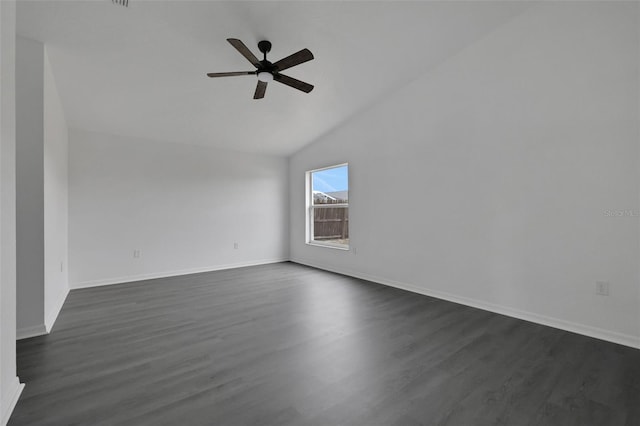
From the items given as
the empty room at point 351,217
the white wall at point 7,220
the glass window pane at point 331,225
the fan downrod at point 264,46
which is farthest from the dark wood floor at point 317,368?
the fan downrod at point 264,46

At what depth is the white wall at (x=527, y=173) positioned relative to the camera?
2.49 metres

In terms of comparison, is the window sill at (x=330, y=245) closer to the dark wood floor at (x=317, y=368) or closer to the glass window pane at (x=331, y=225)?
the glass window pane at (x=331, y=225)

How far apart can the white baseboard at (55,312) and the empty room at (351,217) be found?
45 mm

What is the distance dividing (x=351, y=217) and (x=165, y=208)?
10.3ft

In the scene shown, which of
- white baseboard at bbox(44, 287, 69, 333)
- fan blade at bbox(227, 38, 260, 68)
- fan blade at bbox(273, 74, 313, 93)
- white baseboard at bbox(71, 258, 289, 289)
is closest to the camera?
fan blade at bbox(227, 38, 260, 68)

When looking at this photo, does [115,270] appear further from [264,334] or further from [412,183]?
[412,183]

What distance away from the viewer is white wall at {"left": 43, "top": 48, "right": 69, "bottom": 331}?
2705mm

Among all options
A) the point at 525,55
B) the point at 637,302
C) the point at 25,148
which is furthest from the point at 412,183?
the point at 25,148

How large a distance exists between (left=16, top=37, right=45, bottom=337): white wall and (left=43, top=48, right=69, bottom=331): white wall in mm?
63

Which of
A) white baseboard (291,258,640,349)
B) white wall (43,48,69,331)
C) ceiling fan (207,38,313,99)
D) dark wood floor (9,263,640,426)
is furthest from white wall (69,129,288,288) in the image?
white baseboard (291,258,640,349)

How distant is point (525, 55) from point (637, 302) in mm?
2464

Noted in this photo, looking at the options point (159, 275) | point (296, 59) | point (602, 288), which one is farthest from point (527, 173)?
point (159, 275)

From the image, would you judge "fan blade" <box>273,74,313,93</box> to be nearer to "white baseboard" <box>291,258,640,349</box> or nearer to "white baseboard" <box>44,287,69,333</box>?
"white baseboard" <box>291,258,640,349</box>

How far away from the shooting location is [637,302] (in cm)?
239
